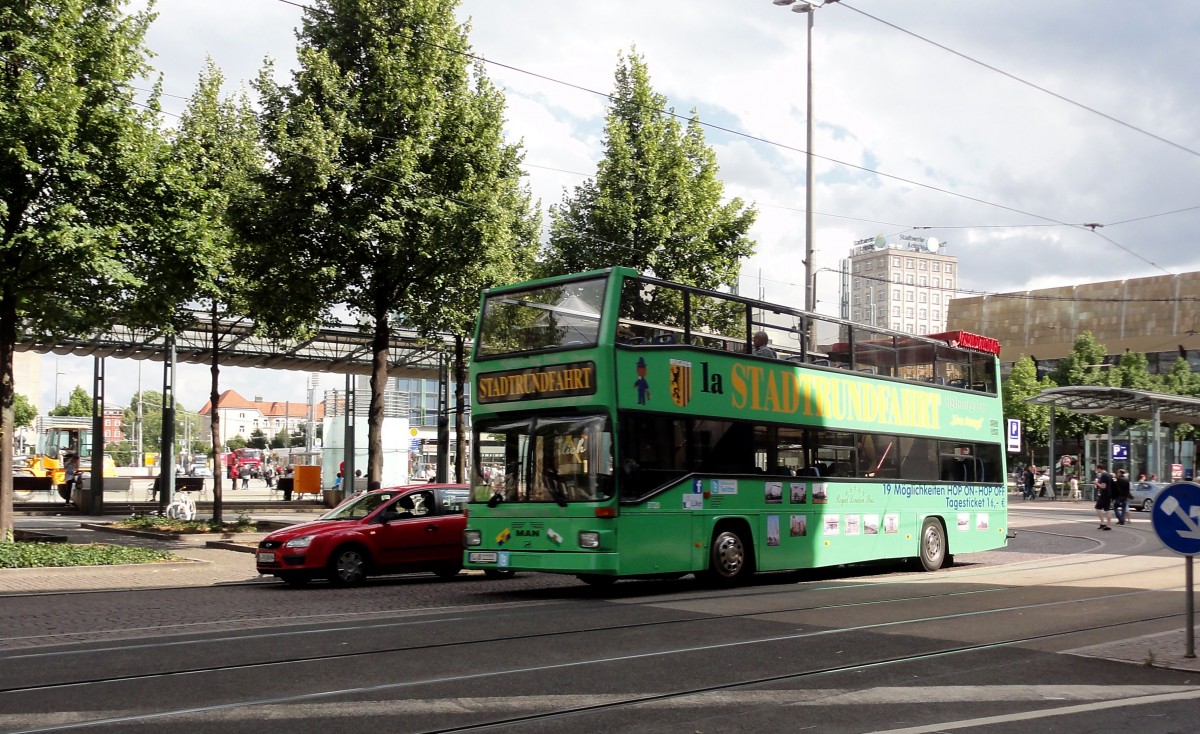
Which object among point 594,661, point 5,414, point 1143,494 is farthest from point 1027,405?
point 594,661

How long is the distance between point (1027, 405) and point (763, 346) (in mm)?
66820

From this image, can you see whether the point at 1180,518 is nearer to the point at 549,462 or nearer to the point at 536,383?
the point at 549,462

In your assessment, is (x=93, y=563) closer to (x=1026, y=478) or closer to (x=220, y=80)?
(x=220, y=80)

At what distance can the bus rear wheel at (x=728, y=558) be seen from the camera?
1587cm

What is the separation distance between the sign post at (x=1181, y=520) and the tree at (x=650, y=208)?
59.2 ft

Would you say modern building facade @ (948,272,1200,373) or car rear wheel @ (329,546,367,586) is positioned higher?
modern building facade @ (948,272,1200,373)

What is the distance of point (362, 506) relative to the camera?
18.1 m

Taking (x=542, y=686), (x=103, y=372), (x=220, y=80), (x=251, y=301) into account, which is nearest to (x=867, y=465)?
(x=542, y=686)

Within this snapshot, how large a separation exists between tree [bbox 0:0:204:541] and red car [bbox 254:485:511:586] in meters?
5.20

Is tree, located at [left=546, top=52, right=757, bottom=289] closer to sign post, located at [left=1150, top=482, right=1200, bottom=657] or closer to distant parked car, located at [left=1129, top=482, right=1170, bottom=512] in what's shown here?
sign post, located at [left=1150, top=482, right=1200, bottom=657]

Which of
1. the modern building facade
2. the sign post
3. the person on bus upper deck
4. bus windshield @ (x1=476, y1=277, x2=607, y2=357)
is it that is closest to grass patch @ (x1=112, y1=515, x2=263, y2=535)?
bus windshield @ (x1=476, y1=277, x2=607, y2=357)

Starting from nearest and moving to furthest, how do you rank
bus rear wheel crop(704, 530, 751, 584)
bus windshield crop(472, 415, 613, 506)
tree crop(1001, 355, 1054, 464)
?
1. bus windshield crop(472, 415, 613, 506)
2. bus rear wheel crop(704, 530, 751, 584)
3. tree crop(1001, 355, 1054, 464)

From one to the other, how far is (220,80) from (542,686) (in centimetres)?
2405

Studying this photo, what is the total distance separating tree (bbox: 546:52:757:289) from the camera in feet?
88.8
